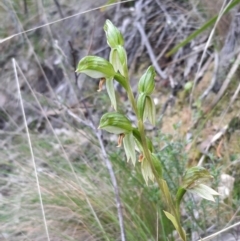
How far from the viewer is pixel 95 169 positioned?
2145 millimetres

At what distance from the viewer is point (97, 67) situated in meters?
1.01

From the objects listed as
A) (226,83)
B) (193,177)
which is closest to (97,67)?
(193,177)

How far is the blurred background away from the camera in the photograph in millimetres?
1709

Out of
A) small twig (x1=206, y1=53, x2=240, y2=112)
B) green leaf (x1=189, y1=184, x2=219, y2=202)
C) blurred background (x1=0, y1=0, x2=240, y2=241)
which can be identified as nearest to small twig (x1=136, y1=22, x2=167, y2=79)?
blurred background (x1=0, y1=0, x2=240, y2=241)

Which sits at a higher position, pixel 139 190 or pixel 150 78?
pixel 150 78

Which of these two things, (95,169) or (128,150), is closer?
(128,150)

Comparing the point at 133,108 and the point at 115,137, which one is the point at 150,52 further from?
the point at 133,108

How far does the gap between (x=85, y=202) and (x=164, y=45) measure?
52.0 inches

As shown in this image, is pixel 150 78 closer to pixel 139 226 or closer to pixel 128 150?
pixel 128 150

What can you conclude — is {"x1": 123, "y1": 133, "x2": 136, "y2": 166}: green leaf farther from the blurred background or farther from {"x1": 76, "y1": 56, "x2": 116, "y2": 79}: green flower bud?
the blurred background

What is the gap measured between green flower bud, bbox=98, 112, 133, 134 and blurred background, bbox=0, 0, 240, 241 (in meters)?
0.47

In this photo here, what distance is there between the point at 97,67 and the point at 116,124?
0.37 ft

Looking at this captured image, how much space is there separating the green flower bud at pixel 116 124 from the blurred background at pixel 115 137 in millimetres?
469

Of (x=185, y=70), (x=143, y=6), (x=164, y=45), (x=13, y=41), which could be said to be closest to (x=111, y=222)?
→ (x=185, y=70)
